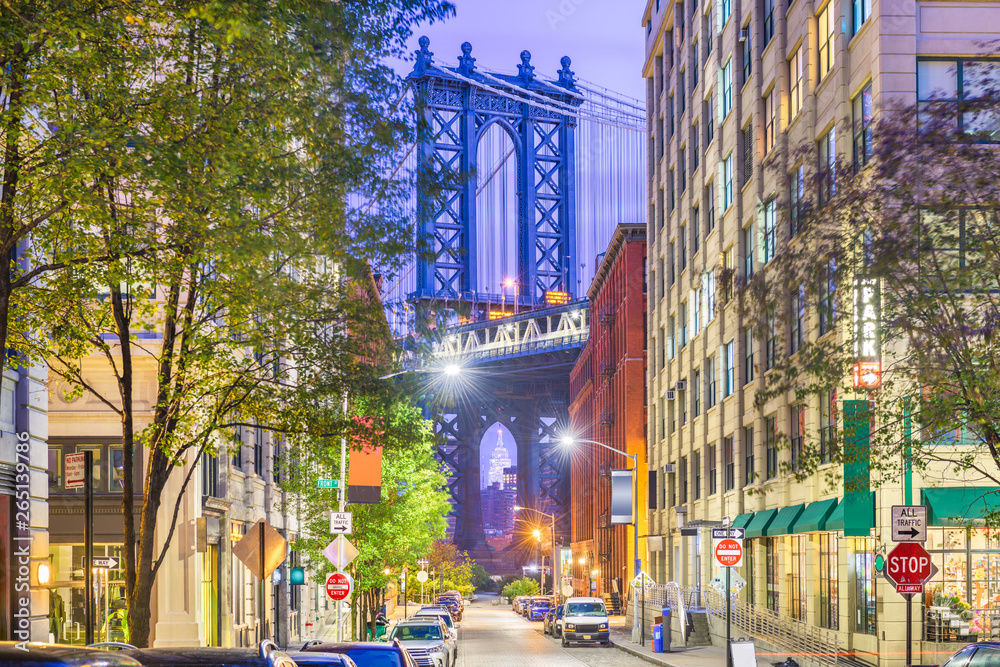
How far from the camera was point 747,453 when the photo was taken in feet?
148

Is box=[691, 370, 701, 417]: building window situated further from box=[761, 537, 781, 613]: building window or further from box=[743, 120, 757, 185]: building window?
box=[761, 537, 781, 613]: building window

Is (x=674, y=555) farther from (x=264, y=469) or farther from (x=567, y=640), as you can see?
(x=264, y=469)

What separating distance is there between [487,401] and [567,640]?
139 metres

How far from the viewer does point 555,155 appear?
167 meters

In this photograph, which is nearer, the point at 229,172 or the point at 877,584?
the point at 229,172

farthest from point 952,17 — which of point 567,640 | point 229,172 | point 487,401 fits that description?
point 487,401

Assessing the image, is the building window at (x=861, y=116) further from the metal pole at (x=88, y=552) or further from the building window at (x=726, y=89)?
the metal pole at (x=88, y=552)

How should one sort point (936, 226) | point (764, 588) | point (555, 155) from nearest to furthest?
point (936, 226) → point (764, 588) → point (555, 155)

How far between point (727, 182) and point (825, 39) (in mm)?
12625

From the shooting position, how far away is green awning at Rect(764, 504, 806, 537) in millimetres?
36906

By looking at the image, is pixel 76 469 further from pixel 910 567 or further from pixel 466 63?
pixel 466 63

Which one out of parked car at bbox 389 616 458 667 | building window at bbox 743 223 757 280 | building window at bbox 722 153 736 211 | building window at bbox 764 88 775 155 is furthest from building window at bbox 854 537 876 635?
building window at bbox 722 153 736 211

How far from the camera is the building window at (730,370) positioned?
46.8 m
